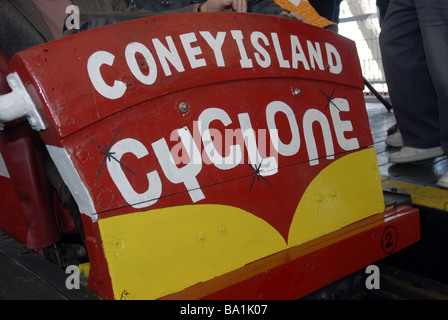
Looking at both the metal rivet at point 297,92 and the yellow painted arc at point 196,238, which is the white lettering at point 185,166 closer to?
the yellow painted arc at point 196,238

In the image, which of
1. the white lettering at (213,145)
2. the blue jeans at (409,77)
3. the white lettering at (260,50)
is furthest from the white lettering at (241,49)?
the blue jeans at (409,77)

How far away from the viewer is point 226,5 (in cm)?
129

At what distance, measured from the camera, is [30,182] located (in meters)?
1.13

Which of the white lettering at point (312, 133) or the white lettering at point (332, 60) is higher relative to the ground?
the white lettering at point (332, 60)

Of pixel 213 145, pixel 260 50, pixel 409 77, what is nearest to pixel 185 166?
pixel 213 145

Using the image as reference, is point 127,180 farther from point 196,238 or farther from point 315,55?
point 315,55

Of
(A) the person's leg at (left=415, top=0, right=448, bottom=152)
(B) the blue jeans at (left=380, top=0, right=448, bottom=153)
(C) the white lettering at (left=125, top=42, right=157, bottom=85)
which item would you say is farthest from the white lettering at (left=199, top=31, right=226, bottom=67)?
(B) the blue jeans at (left=380, top=0, right=448, bottom=153)

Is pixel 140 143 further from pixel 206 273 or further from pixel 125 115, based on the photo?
pixel 206 273

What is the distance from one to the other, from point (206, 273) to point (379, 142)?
6.13 ft

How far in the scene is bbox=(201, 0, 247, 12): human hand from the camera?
1263 millimetres

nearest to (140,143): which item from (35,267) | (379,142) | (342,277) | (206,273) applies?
(206,273)

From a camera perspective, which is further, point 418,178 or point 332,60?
point 418,178

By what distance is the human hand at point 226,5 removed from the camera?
49.7 inches

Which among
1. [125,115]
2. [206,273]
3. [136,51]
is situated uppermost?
[136,51]
